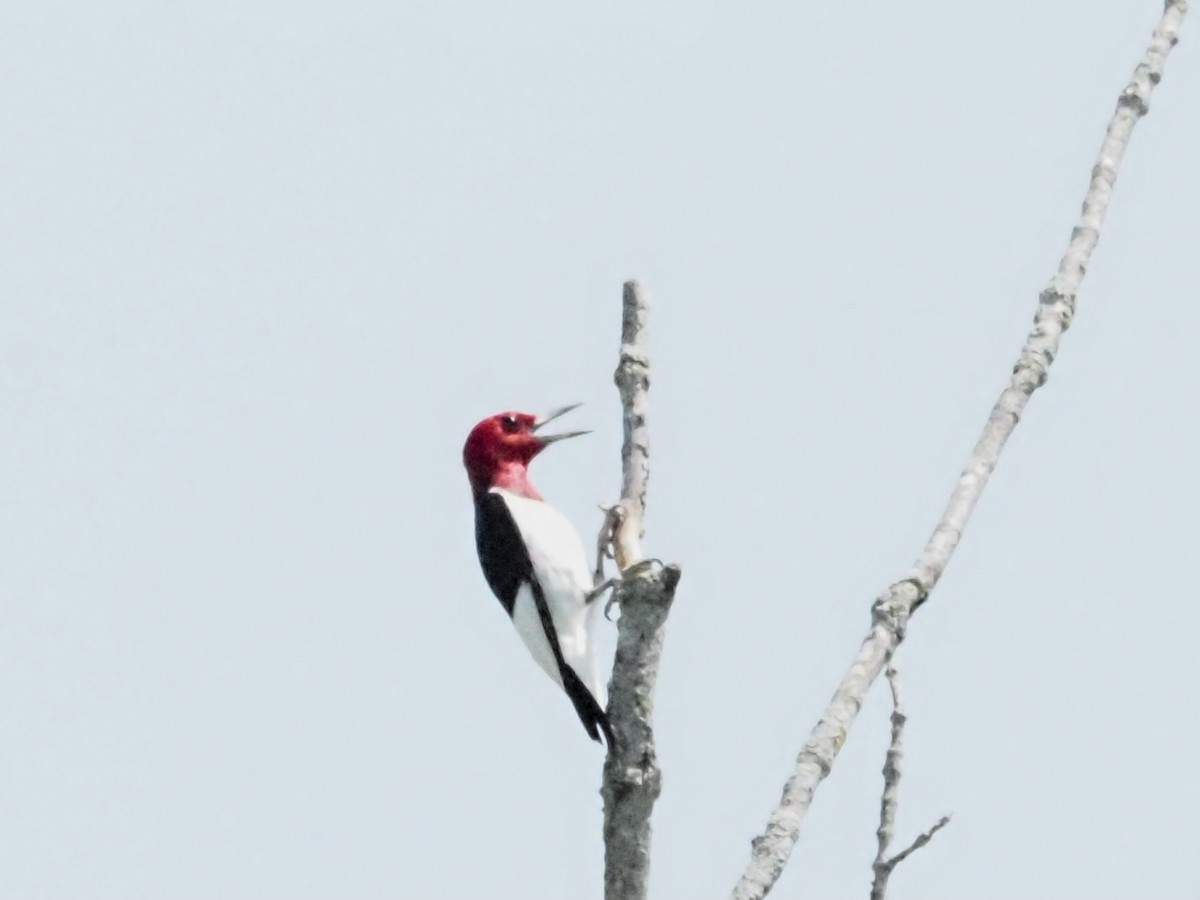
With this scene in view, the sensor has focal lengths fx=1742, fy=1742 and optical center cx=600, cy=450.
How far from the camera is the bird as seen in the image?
6582mm

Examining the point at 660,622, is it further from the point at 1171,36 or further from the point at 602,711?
the point at 602,711

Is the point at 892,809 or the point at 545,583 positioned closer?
the point at 892,809

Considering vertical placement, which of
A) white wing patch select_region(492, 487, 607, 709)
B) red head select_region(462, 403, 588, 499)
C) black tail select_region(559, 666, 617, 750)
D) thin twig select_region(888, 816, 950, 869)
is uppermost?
red head select_region(462, 403, 588, 499)

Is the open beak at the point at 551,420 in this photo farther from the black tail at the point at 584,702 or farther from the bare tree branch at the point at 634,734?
the bare tree branch at the point at 634,734

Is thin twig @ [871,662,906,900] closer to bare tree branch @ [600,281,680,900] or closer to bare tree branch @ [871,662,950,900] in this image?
bare tree branch @ [871,662,950,900]

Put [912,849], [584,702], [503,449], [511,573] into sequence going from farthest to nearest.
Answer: [503,449] → [511,573] → [584,702] → [912,849]

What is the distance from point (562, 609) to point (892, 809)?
3298 mm

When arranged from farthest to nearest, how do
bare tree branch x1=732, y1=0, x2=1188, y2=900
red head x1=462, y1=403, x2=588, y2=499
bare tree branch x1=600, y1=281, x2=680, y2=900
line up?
red head x1=462, y1=403, x2=588, y2=499, bare tree branch x1=600, y1=281, x2=680, y2=900, bare tree branch x1=732, y1=0, x2=1188, y2=900

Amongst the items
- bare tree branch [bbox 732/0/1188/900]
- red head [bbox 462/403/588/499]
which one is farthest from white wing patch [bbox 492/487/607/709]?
bare tree branch [bbox 732/0/1188/900]

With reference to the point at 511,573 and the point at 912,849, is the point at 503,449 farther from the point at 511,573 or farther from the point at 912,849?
the point at 912,849

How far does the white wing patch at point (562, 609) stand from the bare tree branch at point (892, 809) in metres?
3.16

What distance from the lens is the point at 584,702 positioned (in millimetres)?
6504

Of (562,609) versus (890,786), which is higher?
(562,609)

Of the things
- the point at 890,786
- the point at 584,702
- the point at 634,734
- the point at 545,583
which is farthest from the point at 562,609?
the point at 890,786
